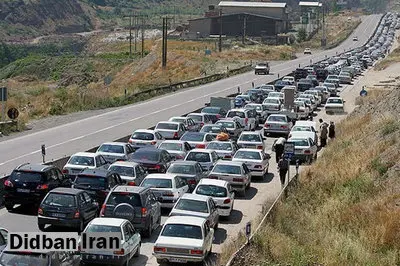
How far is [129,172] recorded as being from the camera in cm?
2531

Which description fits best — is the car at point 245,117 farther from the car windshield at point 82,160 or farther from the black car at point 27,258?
the black car at point 27,258

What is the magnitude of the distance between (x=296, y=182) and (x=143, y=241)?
783 centimetres

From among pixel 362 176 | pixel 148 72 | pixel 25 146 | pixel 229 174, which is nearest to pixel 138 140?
pixel 25 146

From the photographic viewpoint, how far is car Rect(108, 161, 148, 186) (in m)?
25.0

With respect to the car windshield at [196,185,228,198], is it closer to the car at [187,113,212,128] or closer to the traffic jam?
the traffic jam

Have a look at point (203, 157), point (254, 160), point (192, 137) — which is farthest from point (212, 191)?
point (192, 137)

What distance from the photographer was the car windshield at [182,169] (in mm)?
26125

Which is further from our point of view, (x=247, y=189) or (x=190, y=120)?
(x=190, y=120)

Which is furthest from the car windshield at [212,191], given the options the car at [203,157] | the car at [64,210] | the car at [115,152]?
the car at [115,152]

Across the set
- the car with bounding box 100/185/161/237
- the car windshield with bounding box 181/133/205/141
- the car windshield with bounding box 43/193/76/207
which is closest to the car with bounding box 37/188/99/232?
the car windshield with bounding box 43/193/76/207

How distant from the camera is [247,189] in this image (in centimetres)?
2822

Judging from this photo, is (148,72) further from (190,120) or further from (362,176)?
(362,176)

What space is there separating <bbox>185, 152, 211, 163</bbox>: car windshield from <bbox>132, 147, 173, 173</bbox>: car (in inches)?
30.7

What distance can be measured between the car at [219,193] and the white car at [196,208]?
165cm
